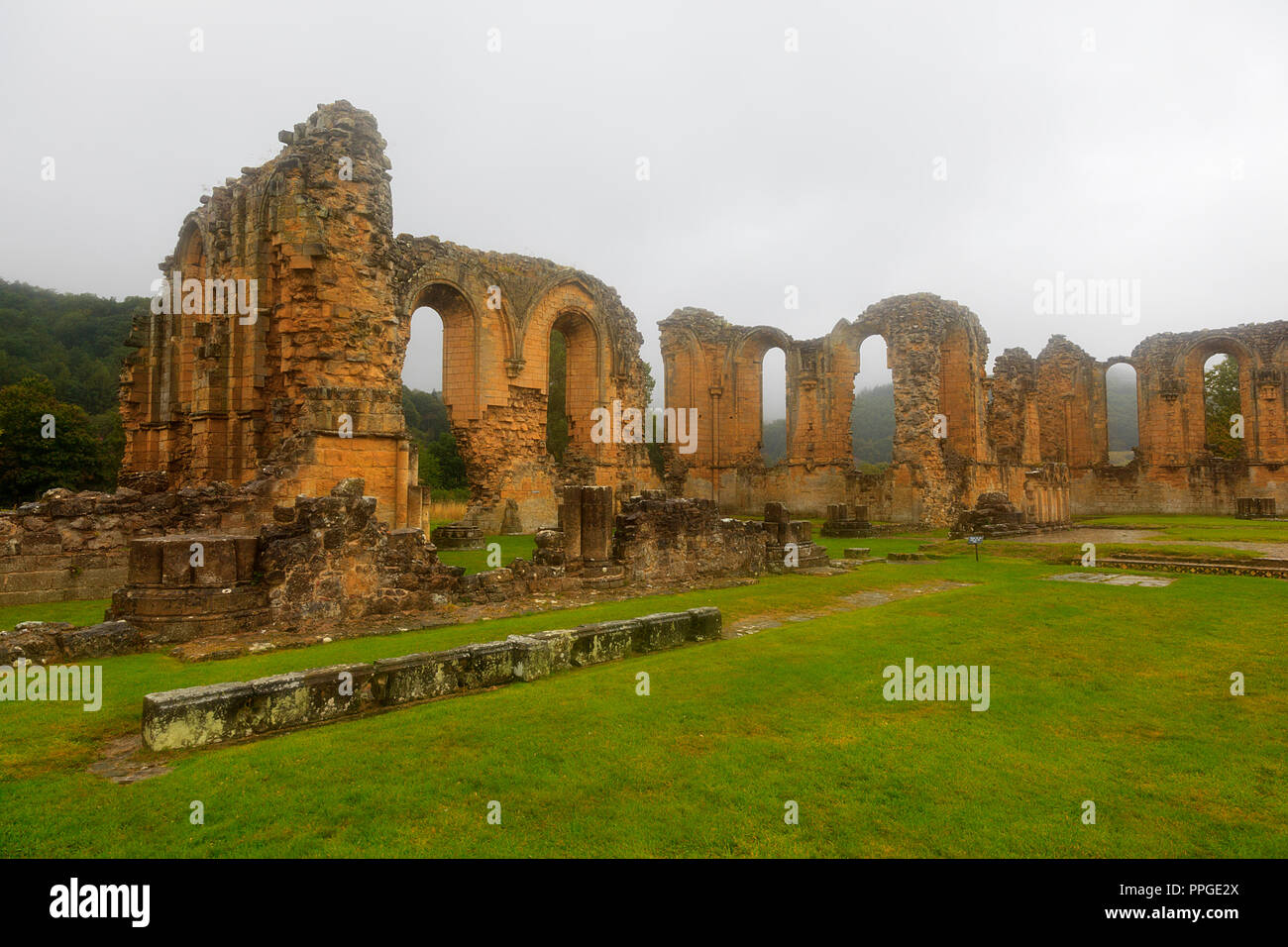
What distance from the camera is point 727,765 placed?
13.1 feet

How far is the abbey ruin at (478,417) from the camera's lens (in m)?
9.96

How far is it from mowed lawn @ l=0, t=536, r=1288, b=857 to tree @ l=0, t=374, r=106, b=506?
3131 cm

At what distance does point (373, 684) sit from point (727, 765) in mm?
2717

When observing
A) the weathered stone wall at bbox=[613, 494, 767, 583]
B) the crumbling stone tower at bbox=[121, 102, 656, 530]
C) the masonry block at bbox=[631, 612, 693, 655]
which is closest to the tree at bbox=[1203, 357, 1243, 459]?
the weathered stone wall at bbox=[613, 494, 767, 583]

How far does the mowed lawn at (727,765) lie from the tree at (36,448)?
103 feet

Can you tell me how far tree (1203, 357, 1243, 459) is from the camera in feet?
118

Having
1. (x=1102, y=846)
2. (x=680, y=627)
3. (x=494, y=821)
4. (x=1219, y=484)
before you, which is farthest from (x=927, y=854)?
(x=1219, y=484)

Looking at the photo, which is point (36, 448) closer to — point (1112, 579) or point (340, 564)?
point (340, 564)

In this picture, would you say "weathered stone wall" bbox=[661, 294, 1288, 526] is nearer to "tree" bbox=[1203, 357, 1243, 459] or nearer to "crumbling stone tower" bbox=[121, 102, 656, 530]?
"tree" bbox=[1203, 357, 1243, 459]

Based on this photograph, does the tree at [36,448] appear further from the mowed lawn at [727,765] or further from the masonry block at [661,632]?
the masonry block at [661,632]

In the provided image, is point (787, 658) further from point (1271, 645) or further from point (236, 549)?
point (236, 549)

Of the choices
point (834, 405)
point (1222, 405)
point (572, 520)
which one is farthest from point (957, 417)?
point (1222, 405)

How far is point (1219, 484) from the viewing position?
2817 cm

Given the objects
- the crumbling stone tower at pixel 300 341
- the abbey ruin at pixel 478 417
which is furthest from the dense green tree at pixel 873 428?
the crumbling stone tower at pixel 300 341
